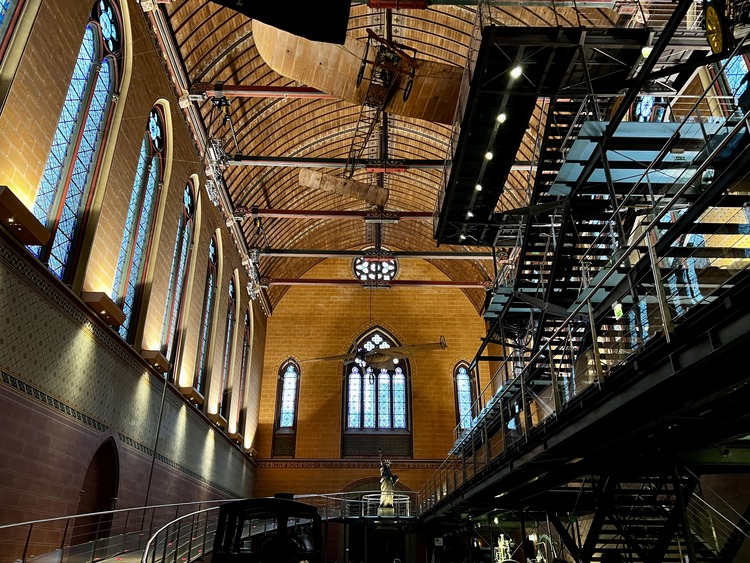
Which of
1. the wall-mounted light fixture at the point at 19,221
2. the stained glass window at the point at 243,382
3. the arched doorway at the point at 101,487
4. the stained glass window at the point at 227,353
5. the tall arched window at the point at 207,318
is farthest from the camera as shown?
the stained glass window at the point at 243,382

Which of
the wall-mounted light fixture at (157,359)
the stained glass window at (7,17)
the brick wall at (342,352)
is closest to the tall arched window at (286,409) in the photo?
the brick wall at (342,352)

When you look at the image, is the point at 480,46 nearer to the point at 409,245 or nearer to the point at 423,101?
the point at 423,101

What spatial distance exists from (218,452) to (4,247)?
1628 centimetres

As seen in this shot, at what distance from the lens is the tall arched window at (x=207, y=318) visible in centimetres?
2111

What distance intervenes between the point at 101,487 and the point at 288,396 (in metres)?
19.4

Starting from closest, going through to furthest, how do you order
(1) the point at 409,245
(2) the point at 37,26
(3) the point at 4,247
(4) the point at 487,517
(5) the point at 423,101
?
(3) the point at 4,247 < (2) the point at 37,26 < (5) the point at 423,101 < (4) the point at 487,517 < (1) the point at 409,245

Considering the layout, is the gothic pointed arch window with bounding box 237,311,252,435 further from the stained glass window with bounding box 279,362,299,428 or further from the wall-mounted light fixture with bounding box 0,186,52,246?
the wall-mounted light fixture with bounding box 0,186,52,246

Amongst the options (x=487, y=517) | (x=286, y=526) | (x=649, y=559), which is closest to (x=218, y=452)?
(x=487, y=517)

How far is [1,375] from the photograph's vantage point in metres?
9.11

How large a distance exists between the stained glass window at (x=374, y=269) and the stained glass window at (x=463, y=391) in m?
6.93

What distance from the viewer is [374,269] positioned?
3562cm

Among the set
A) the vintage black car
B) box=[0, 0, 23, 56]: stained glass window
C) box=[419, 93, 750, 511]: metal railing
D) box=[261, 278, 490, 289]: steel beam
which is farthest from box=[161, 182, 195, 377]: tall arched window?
box=[419, 93, 750, 511]: metal railing

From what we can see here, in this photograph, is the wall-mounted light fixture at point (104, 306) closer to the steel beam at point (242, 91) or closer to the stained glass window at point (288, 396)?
the steel beam at point (242, 91)

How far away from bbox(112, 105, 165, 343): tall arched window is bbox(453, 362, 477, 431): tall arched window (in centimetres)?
2067
